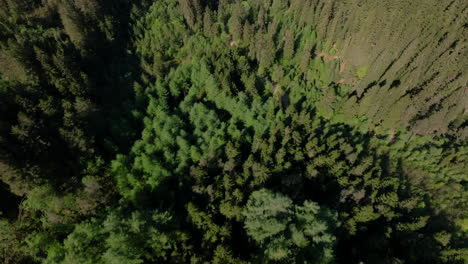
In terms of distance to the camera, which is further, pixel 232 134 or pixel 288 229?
pixel 232 134

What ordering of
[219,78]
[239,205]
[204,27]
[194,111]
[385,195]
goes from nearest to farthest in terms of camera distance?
[239,205] < [385,195] < [194,111] < [219,78] < [204,27]

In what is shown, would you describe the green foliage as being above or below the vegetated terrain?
below

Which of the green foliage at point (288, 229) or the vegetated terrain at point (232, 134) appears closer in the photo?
the green foliage at point (288, 229)

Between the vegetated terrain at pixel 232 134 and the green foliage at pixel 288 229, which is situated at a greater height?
the vegetated terrain at pixel 232 134

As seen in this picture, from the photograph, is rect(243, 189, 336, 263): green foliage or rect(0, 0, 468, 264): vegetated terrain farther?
rect(0, 0, 468, 264): vegetated terrain

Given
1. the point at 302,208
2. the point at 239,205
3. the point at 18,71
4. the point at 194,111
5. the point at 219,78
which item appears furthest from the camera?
the point at 219,78

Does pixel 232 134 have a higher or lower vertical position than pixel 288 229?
higher

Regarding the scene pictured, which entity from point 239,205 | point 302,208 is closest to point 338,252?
point 302,208

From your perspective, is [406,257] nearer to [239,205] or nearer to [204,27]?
[239,205]
